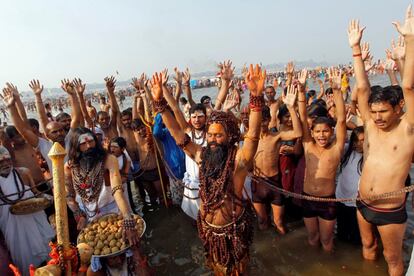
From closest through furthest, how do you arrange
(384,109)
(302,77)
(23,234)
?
(384,109)
(23,234)
(302,77)

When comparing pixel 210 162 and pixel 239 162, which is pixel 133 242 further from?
pixel 239 162

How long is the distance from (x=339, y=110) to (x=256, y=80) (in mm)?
1758

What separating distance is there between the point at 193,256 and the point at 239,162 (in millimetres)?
2564

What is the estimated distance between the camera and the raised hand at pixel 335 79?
4.03 meters

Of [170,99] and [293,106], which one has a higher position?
[170,99]

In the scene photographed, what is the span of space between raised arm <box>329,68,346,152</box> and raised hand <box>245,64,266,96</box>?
171cm

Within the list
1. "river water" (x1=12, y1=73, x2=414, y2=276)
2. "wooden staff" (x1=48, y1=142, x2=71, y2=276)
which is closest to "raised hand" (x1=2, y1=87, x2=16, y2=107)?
"river water" (x1=12, y1=73, x2=414, y2=276)

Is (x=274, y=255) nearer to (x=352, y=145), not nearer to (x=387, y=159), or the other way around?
(x=352, y=145)

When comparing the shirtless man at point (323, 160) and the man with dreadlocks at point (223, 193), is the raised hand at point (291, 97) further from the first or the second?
the man with dreadlocks at point (223, 193)

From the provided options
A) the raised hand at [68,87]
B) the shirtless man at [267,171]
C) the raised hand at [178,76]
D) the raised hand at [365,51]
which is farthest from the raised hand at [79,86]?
the raised hand at [365,51]

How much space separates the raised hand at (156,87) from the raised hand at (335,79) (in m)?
2.38

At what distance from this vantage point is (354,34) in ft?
12.7

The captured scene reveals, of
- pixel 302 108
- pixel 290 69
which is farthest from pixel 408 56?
pixel 290 69

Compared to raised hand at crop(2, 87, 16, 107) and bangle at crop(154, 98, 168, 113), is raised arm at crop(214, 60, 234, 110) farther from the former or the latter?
raised hand at crop(2, 87, 16, 107)
